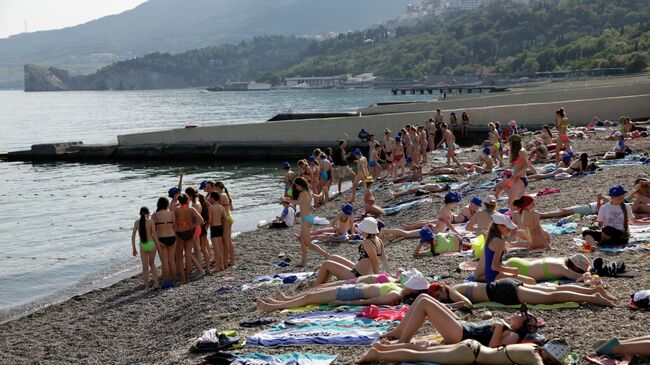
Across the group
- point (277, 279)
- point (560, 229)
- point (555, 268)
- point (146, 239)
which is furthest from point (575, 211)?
point (146, 239)

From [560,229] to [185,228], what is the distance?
6468mm

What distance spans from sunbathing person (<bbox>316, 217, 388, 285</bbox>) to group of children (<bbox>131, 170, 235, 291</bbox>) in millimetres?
4084

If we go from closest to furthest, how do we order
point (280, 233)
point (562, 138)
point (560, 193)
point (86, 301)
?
point (86, 301)
point (560, 193)
point (280, 233)
point (562, 138)

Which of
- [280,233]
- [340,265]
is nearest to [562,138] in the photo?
[280,233]

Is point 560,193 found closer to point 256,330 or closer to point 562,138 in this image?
point 562,138

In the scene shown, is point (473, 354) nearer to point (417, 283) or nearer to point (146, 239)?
point (417, 283)

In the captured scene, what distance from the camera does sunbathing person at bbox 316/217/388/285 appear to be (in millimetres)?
10844

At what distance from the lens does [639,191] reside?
44.5 feet

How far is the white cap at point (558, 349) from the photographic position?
23.5ft

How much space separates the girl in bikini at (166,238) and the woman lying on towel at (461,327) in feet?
22.4

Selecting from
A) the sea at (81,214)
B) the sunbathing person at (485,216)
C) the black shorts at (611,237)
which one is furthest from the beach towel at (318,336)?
the sea at (81,214)

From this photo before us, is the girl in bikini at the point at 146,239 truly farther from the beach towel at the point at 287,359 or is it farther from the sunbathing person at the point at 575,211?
the sunbathing person at the point at 575,211

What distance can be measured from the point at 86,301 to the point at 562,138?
13.4 m

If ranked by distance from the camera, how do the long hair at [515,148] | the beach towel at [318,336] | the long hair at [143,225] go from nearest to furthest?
the beach towel at [318,336] → the long hair at [143,225] → the long hair at [515,148]
